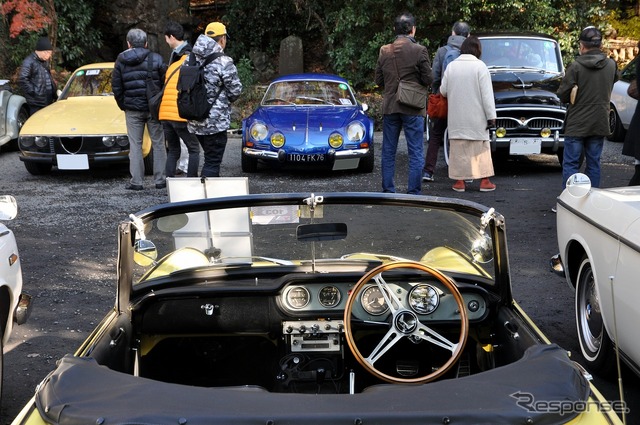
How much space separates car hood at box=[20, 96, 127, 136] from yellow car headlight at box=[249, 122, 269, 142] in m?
1.64

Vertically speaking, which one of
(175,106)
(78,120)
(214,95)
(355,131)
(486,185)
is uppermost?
(214,95)

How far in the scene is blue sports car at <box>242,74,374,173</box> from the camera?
10703mm

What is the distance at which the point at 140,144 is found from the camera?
1013cm

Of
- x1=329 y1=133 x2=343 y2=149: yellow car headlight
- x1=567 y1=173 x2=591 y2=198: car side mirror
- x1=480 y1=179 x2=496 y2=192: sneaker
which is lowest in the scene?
x1=480 y1=179 x2=496 y2=192: sneaker

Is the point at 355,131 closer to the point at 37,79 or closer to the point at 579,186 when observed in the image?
the point at 37,79

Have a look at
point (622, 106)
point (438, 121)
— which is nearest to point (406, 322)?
point (438, 121)

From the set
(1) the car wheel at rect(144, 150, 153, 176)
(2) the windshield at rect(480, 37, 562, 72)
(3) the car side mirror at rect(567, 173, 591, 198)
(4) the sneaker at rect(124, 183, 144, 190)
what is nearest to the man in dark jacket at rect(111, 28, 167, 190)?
(4) the sneaker at rect(124, 183, 144, 190)

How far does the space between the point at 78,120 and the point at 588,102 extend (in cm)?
638

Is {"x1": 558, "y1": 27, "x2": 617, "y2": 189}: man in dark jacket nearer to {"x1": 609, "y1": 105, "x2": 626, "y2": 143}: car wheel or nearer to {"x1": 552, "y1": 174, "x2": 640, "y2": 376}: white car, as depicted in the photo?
{"x1": 552, "y1": 174, "x2": 640, "y2": 376}: white car

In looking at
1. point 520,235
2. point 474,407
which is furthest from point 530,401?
point 520,235

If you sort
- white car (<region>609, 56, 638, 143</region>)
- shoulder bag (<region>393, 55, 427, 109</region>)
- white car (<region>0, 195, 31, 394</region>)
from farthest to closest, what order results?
white car (<region>609, 56, 638, 143</region>)
shoulder bag (<region>393, 55, 427, 109</region>)
white car (<region>0, 195, 31, 394</region>)

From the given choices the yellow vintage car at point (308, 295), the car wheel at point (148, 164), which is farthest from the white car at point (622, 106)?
the yellow vintage car at point (308, 295)

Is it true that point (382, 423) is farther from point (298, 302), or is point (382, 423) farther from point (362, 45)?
point (362, 45)

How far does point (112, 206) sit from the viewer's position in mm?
9477
